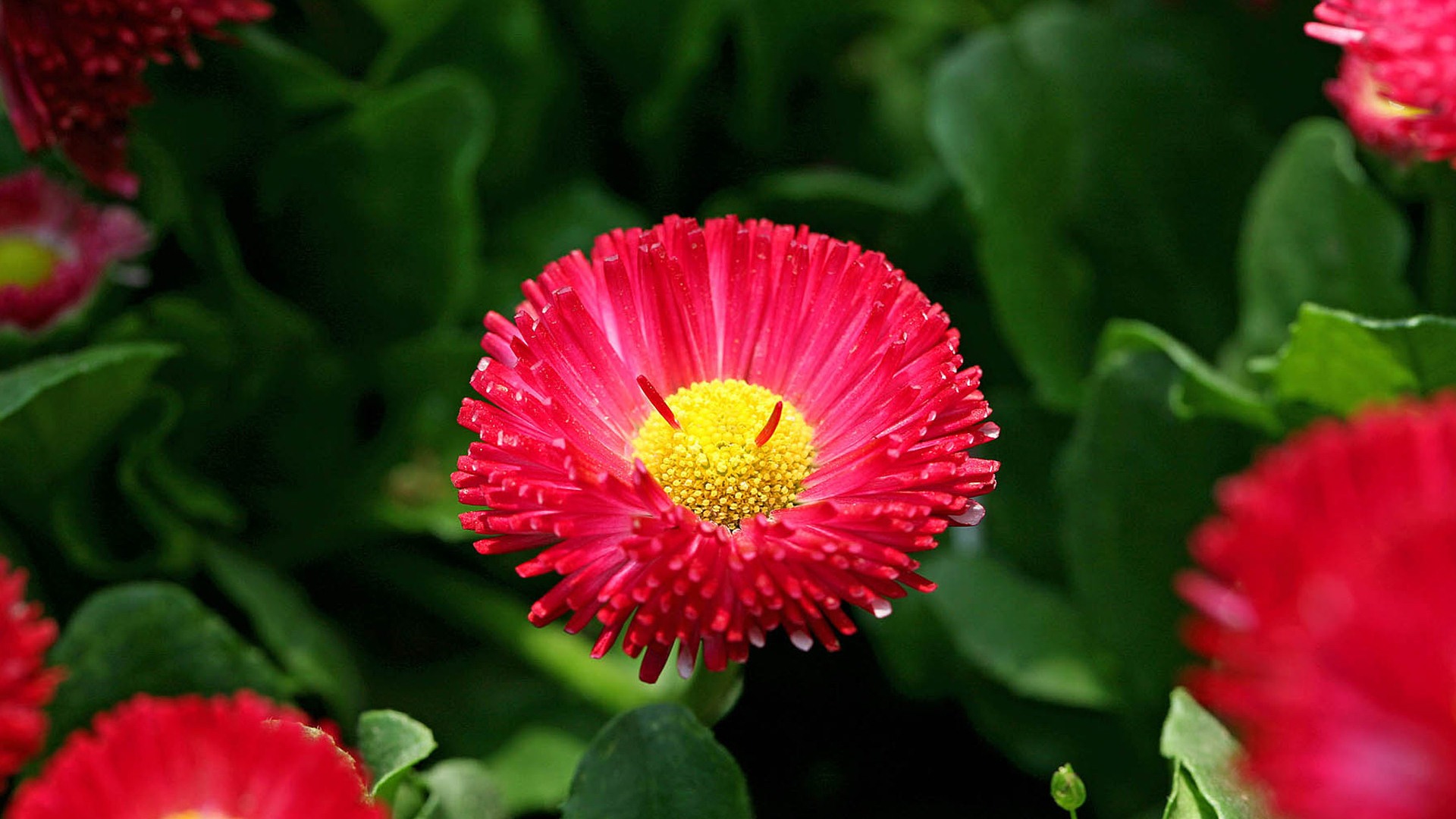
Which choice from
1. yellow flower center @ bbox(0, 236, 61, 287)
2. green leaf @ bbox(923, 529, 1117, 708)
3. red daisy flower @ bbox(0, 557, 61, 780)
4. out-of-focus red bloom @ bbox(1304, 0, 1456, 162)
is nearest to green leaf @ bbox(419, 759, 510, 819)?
red daisy flower @ bbox(0, 557, 61, 780)

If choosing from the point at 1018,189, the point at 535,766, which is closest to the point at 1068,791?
the point at 535,766

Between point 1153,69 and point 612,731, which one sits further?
point 1153,69

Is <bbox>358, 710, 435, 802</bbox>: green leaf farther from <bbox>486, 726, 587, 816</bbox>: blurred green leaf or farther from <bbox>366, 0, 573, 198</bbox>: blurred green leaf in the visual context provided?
<bbox>366, 0, 573, 198</bbox>: blurred green leaf

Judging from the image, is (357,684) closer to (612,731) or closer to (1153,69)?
(612,731)

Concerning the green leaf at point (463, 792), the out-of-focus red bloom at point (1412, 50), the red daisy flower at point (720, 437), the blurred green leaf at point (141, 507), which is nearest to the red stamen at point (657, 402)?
the red daisy flower at point (720, 437)

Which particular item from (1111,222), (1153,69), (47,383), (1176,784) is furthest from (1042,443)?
(47,383)

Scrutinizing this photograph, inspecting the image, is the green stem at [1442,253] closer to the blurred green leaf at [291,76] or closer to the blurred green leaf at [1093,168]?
the blurred green leaf at [1093,168]

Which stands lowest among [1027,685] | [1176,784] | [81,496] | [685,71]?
[1027,685]

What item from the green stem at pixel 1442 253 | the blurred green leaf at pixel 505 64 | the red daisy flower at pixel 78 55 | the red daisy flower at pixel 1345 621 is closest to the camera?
the red daisy flower at pixel 1345 621
